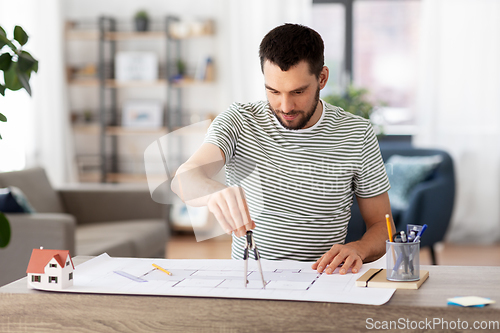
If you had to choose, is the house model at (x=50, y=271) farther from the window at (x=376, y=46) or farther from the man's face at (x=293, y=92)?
the window at (x=376, y=46)

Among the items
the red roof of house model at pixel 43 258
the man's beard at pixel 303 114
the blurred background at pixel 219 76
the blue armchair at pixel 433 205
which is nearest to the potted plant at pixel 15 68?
the red roof of house model at pixel 43 258

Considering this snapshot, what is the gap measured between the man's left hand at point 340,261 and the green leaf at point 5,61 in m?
0.73

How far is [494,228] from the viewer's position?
4.37m

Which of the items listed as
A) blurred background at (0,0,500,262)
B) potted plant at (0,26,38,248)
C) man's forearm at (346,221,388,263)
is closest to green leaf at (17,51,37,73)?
potted plant at (0,26,38,248)

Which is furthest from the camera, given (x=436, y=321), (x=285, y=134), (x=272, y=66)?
(x=285, y=134)

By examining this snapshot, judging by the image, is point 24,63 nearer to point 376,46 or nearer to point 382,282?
point 382,282

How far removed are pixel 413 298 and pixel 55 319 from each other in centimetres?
67

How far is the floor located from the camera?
12.8ft

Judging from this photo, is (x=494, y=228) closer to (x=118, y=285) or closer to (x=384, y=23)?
(x=384, y=23)

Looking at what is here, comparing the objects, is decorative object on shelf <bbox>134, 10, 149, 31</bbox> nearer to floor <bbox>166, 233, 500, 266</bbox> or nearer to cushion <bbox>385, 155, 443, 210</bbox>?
floor <bbox>166, 233, 500, 266</bbox>

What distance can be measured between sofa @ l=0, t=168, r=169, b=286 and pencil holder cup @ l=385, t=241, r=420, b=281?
176cm

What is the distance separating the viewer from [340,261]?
1.23 m

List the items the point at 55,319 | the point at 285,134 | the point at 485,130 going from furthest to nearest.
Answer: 1. the point at 485,130
2. the point at 285,134
3. the point at 55,319

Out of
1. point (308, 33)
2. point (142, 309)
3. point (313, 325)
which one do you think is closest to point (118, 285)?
point (142, 309)
